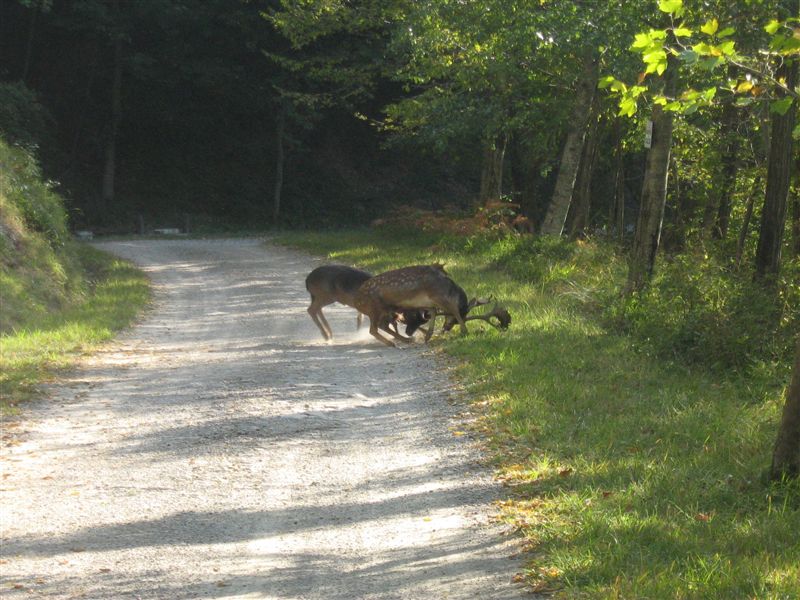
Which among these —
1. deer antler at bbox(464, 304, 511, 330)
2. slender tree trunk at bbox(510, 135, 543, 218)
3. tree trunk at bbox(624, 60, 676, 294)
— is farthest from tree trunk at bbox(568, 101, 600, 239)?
deer antler at bbox(464, 304, 511, 330)

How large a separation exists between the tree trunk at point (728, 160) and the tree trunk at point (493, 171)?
9.06 m

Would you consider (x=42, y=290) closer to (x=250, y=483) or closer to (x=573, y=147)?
(x=250, y=483)

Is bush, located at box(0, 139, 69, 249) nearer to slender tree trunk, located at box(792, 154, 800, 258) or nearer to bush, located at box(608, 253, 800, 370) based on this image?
bush, located at box(608, 253, 800, 370)

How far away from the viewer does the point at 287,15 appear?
94.9ft

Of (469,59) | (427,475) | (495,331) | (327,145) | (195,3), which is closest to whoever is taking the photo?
(427,475)

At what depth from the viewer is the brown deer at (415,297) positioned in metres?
14.3

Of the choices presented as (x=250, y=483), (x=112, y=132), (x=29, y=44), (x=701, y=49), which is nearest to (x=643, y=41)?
(x=701, y=49)

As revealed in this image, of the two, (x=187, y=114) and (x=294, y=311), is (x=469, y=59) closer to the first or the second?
(x=294, y=311)

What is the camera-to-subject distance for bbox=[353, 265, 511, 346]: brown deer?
14.3 m

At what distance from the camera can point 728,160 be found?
2108 centimetres

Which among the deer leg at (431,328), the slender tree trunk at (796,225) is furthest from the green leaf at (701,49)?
the slender tree trunk at (796,225)

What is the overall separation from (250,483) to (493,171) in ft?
81.1

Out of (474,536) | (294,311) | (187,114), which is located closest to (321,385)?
(474,536)

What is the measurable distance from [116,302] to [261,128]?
34.8 meters
